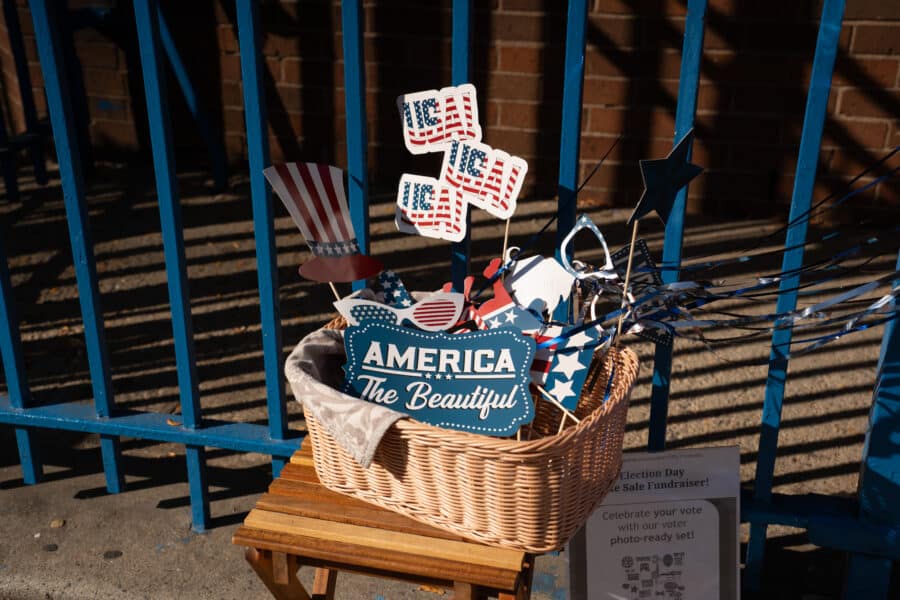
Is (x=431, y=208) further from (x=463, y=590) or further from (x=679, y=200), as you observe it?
(x=463, y=590)

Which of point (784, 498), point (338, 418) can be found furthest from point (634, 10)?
point (338, 418)

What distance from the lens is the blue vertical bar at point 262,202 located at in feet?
6.47

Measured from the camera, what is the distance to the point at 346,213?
1.92m

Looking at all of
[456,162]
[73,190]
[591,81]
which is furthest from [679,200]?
[591,81]

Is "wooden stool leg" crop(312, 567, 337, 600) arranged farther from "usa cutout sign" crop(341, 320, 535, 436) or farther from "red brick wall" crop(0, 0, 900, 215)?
"red brick wall" crop(0, 0, 900, 215)

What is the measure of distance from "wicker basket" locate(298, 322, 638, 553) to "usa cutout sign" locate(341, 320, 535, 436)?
47 mm

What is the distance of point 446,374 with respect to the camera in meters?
1.71

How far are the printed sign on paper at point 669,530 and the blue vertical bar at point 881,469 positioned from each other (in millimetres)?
303

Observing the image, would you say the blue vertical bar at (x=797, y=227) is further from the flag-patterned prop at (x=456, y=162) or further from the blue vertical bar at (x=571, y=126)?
the flag-patterned prop at (x=456, y=162)

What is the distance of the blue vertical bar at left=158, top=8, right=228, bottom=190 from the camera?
4477 mm

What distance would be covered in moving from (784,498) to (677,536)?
0.31 metres

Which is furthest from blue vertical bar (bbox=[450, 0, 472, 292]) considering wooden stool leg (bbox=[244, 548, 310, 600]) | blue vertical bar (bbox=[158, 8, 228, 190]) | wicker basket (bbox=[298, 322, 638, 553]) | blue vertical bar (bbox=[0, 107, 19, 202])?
blue vertical bar (bbox=[0, 107, 19, 202])

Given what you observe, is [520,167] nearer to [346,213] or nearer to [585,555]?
[346,213]

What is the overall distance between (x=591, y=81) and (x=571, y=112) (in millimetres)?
2773
